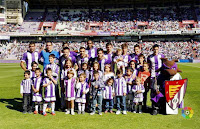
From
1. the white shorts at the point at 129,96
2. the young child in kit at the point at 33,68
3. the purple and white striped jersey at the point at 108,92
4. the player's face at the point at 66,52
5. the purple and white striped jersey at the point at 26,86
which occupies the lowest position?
the white shorts at the point at 129,96

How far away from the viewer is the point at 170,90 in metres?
5.47

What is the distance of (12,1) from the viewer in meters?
48.5

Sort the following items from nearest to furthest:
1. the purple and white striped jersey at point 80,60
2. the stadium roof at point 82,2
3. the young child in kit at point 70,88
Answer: the young child in kit at point 70,88, the purple and white striped jersey at point 80,60, the stadium roof at point 82,2

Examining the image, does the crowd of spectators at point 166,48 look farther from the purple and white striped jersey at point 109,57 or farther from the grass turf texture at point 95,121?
the grass turf texture at point 95,121

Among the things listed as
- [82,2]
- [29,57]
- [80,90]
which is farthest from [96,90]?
[82,2]

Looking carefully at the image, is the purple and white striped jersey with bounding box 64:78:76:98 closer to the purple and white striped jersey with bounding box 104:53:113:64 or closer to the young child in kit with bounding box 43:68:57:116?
the young child in kit with bounding box 43:68:57:116

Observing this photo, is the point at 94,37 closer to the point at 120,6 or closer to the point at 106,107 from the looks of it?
the point at 120,6

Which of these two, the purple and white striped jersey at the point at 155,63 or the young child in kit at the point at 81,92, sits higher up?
the purple and white striped jersey at the point at 155,63

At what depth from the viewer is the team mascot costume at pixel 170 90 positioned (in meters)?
5.46

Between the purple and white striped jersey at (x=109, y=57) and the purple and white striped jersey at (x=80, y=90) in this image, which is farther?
the purple and white striped jersey at (x=109, y=57)

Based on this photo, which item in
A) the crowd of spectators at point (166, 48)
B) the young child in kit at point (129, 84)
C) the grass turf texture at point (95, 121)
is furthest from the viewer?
the crowd of spectators at point (166, 48)

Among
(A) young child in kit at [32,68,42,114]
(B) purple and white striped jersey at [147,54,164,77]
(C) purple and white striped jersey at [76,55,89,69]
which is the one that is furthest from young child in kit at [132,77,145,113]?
(A) young child in kit at [32,68,42,114]

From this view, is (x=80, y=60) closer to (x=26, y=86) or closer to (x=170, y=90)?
(x=26, y=86)

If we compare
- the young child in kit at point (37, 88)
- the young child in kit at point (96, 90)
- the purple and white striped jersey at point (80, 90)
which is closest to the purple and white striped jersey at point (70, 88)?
the purple and white striped jersey at point (80, 90)
